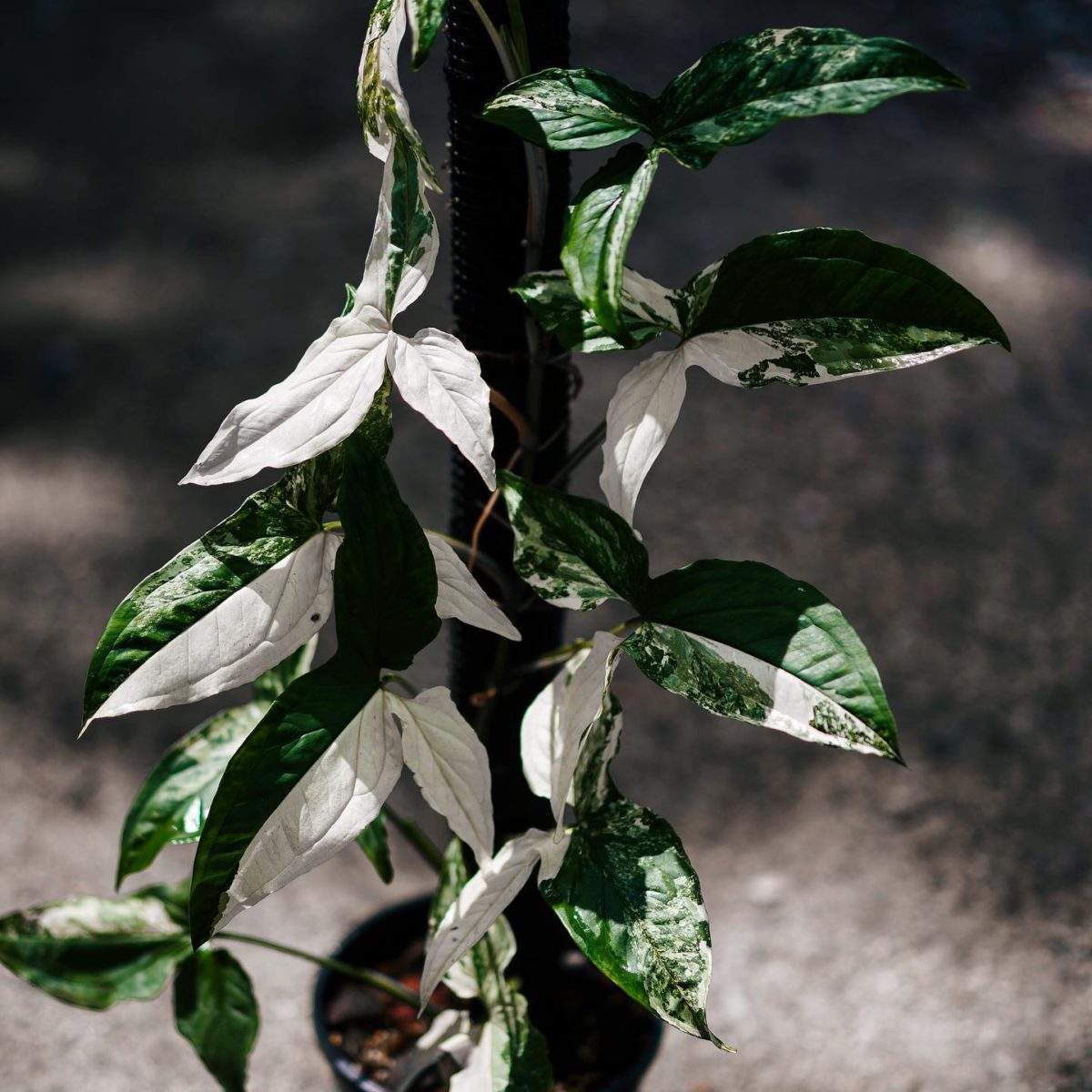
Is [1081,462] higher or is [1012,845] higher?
[1081,462]

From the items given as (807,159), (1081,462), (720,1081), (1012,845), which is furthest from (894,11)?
(720,1081)

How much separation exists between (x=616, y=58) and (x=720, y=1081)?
6.73 feet

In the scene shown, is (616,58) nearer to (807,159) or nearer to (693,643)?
(807,159)

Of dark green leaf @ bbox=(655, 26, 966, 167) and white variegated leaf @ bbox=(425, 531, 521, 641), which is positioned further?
white variegated leaf @ bbox=(425, 531, 521, 641)

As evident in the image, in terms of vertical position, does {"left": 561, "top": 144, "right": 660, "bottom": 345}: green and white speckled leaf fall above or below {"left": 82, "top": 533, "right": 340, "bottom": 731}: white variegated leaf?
above

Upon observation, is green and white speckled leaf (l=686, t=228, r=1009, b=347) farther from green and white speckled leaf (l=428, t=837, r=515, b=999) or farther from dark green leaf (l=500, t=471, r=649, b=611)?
green and white speckled leaf (l=428, t=837, r=515, b=999)

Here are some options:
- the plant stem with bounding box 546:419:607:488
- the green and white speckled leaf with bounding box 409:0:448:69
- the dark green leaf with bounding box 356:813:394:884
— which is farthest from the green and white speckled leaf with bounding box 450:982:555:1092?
the green and white speckled leaf with bounding box 409:0:448:69

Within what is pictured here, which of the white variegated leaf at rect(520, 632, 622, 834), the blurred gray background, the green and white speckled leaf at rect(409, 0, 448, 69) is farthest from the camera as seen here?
the blurred gray background

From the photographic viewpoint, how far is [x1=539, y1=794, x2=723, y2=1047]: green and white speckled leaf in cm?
57

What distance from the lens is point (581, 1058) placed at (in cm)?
95

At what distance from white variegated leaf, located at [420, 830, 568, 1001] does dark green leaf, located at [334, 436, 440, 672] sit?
0.13 metres

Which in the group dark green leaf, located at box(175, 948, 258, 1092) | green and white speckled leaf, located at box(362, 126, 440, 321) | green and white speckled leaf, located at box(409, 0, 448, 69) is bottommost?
dark green leaf, located at box(175, 948, 258, 1092)

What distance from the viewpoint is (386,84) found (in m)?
0.56

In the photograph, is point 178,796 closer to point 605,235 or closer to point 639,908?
point 639,908
